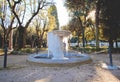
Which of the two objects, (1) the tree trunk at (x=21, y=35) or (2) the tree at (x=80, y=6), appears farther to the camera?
(2) the tree at (x=80, y=6)

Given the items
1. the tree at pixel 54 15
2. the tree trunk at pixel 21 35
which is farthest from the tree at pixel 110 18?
the tree trunk at pixel 21 35

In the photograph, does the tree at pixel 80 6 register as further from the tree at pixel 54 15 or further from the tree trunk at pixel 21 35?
the tree trunk at pixel 21 35

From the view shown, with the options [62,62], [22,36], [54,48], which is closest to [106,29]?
[22,36]

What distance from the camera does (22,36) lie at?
2648 centimetres

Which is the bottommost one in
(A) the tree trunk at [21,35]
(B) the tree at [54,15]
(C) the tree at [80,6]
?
(A) the tree trunk at [21,35]

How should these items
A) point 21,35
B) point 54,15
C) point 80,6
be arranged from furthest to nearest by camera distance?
point 80,6, point 21,35, point 54,15

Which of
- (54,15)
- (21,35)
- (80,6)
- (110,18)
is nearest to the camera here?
(54,15)

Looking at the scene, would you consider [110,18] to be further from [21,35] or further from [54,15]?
[21,35]

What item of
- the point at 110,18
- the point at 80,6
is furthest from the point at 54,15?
the point at 80,6

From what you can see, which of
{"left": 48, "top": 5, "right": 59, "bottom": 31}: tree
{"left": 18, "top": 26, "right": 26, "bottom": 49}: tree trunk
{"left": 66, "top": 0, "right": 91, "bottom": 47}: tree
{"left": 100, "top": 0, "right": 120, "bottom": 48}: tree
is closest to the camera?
{"left": 48, "top": 5, "right": 59, "bottom": 31}: tree

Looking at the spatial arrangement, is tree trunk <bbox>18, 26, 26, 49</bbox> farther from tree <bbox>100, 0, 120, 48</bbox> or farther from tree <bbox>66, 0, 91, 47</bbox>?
tree <bbox>100, 0, 120, 48</bbox>

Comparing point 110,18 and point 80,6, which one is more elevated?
point 80,6

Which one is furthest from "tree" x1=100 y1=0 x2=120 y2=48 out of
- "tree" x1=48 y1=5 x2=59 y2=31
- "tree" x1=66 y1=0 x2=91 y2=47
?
"tree" x1=48 y1=5 x2=59 y2=31

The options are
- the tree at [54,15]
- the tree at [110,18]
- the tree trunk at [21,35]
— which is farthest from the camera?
the tree trunk at [21,35]
